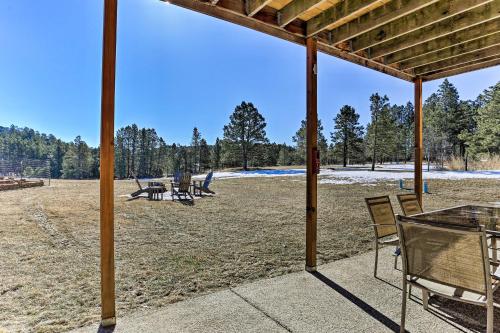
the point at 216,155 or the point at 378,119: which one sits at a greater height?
the point at 378,119

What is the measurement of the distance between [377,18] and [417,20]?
0.42 metres

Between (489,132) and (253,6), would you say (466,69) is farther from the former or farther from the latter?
(489,132)

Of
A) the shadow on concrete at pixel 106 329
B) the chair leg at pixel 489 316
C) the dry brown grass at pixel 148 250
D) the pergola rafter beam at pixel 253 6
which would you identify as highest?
the pergola rafter beam at pixel 253 6

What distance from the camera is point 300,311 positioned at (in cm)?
209

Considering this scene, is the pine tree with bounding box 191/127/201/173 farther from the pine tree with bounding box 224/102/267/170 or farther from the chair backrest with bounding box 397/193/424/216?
the chair backrest with bounding box 397/193/424/216

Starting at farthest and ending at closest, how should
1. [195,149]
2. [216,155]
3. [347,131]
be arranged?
[195,149]
[216,155]
[347,131]

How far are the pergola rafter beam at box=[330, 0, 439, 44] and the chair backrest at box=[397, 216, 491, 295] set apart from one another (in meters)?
1.81

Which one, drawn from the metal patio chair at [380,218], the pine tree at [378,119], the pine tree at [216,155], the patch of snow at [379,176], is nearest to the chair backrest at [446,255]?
the metal patio chair at [380,218]

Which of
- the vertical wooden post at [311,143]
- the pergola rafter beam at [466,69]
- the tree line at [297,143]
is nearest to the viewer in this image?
the vertical wooden post at [311,143]

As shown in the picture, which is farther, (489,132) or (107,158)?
(489,132)

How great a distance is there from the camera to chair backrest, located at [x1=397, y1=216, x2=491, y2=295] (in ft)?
4.58

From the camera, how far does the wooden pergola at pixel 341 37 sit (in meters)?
1.93

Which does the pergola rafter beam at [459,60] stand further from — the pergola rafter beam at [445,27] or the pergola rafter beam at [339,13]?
the pergola rafter beam at [339,13]

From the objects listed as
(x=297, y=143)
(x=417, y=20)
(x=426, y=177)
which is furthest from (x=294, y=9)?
(x=297, y=143)
